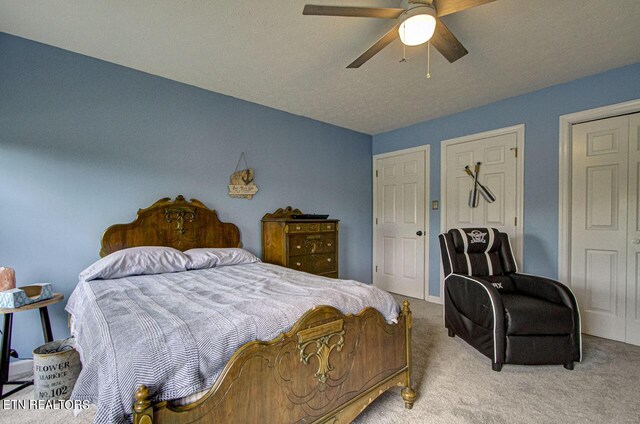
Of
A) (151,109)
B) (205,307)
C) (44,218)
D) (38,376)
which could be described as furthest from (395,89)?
(38,376)

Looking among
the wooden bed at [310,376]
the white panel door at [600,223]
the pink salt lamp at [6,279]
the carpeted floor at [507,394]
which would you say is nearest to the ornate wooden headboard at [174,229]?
the pink salt lamp at [6,279]

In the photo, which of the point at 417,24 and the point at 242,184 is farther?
the point at 242,184

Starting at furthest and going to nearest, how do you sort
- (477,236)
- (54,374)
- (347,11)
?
(477,236), (54,374), (347,11)

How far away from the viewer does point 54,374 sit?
167cm

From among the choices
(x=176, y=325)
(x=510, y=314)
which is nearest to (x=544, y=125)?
(x=510, y=314)

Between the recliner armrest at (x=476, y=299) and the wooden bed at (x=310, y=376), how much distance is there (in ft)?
2.71

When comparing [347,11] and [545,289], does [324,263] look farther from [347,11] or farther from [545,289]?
[347,11]

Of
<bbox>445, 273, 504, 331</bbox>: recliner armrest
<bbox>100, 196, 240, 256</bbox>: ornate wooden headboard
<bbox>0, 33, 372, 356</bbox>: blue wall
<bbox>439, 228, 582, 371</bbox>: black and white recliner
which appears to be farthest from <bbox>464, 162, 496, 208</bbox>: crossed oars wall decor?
<bbox>100, 196, 240, 256</bbox>: ornate wooden headboard

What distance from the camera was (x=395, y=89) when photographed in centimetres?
300

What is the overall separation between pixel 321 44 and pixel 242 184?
1702 mm

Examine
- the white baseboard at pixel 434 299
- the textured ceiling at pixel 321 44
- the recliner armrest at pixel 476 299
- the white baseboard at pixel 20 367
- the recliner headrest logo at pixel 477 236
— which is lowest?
the white baseboard at pixel 434 299

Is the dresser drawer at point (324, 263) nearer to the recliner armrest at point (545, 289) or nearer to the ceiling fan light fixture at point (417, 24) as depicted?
the recliner armrest at point (545, 289)

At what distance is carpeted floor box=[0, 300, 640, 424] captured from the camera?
163 centimetres

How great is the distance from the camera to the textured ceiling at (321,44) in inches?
73.1
